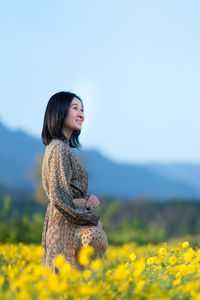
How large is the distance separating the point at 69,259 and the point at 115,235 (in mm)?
8609

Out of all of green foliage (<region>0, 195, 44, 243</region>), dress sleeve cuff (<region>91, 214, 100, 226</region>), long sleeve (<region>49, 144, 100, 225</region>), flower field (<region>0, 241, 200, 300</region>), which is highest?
long sleeve (<region>49, 144, 100, 225</region>)

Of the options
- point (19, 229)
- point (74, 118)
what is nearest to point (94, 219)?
point (74, 118)

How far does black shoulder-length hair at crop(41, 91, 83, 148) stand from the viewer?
10.2 ft

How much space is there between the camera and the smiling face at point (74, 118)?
3.11m

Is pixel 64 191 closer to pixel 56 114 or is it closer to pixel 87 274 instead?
pixel 56 114

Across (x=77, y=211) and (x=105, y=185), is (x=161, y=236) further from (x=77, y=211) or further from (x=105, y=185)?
(x=105, y=185)

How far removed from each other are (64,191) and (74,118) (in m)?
0.58

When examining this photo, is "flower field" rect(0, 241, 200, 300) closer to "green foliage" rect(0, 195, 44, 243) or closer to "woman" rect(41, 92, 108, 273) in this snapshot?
"woman" rect(41, 92, 108, 273)

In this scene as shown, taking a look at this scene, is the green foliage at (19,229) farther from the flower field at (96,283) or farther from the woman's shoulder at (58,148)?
the flower field at (96,283)

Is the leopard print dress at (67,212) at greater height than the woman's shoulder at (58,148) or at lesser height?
lesser

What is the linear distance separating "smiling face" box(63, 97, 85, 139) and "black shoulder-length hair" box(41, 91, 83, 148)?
3 cm

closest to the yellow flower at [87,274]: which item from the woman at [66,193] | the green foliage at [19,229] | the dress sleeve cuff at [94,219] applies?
the woman at [66,193]

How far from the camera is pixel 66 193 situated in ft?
9.38

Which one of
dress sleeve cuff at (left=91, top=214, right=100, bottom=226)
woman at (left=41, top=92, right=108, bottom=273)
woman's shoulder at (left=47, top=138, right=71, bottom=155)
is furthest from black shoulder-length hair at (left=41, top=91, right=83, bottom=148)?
dress sleeve cuff at (left=91, top=214, right=100, bottom=226)
